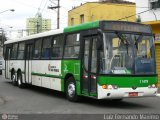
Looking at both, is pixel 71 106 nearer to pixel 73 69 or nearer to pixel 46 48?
pixel 73 69

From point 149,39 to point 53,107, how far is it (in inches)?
163

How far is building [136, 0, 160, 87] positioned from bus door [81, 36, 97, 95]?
1017 cm

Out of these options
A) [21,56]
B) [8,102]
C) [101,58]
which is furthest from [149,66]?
[21,56]

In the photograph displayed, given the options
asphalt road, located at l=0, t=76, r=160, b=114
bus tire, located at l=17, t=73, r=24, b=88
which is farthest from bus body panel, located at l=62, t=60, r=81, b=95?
bus tire, located at l=17, t=73, r=24, b=88

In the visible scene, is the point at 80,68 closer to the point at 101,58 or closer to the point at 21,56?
the point at 101,58

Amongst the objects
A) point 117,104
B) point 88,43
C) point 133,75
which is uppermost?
point 88,43

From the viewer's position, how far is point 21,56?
23.1 meters

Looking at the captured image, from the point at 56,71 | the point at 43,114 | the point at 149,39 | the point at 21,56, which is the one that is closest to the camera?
the point at 43,114

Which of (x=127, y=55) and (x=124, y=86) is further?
(x=127, y=55)

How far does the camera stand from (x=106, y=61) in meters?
13.8

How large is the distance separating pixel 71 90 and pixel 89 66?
1.73 metres

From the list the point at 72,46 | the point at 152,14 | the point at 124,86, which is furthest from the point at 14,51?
the point at 124,86

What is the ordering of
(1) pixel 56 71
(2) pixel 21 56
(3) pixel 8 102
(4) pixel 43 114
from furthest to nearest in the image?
(2) pixel 21 56 < (1) pixel 56 71 < (3) pixel 8 102 < (4) pixel 43 114

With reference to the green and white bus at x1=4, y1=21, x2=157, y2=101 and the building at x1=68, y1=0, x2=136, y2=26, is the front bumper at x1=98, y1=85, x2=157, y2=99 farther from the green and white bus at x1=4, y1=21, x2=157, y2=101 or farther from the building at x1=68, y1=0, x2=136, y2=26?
the building at x1=68, y1=0, x2=136, y2=26
